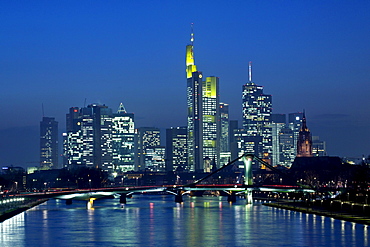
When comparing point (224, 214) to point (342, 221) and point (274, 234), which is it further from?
point (274, 234)

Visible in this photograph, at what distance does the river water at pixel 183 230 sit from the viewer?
96.1m

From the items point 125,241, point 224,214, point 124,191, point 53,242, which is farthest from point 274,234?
point 124,191

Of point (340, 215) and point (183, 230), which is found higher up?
point (340, 215)

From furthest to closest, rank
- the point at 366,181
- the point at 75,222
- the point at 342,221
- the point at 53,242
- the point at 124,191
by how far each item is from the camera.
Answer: the point at 124,191 < the point at 366,181 < the point at 75,222 < the point at 342,221 < the point at 53,242

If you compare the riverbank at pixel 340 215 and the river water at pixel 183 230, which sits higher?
the riverbank at pixel 340 215

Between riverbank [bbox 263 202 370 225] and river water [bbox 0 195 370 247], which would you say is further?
riverbank [bbox 263 202 370 225]

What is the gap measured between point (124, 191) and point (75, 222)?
55.9 m

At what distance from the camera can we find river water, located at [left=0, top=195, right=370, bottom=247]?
3784 inches

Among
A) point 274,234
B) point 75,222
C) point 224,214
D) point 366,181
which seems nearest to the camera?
point 274,234

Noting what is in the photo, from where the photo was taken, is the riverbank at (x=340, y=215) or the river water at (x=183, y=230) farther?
the riverbank at (x=340, y=215)

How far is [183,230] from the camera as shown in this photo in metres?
114

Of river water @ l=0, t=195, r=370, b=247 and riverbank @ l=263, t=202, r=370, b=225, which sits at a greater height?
riverbank @ l=263, t=202, r=370, b=225

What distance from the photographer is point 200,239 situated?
326ft

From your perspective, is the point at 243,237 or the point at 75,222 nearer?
the point at 243,237
